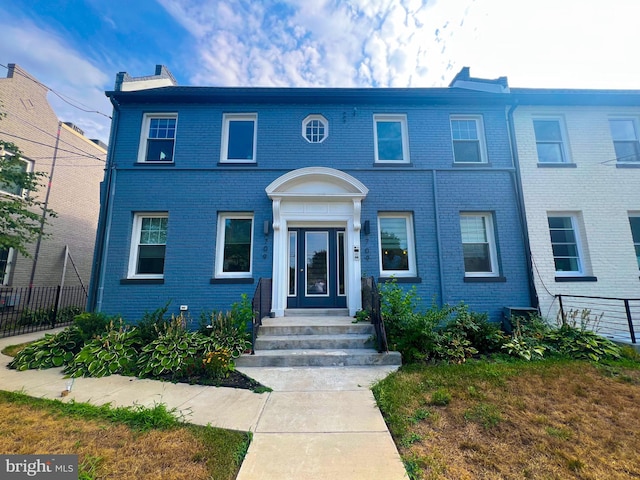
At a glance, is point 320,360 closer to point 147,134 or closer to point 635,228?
point 147,134

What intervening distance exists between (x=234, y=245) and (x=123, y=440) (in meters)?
4.58

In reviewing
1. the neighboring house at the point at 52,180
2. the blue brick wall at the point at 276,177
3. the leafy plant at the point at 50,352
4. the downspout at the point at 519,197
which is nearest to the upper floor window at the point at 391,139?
the blue brick wall at the point at 276,177

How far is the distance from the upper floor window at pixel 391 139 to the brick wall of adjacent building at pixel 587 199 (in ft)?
10.4

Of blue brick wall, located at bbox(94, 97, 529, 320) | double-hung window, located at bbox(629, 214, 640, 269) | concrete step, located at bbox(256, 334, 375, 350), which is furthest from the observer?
double-hung window, located at bbox(629, 214, 640, 269)

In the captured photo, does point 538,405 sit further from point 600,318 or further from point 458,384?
point 600,318

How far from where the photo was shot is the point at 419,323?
16.2 ft

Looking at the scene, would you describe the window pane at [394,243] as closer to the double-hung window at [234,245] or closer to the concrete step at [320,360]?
the concrete step at [320,360]

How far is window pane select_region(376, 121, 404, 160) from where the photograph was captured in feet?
24.0

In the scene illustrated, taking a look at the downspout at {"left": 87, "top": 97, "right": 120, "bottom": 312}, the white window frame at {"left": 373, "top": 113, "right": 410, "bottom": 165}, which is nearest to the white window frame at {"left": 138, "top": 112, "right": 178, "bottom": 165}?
the downspout at {"left": 87, "top": 97, "right": 120, "bottom": 312}

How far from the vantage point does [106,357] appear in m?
4.55

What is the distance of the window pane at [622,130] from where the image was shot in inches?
294

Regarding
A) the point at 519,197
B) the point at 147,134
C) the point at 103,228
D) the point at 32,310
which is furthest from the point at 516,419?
the point at 32,310

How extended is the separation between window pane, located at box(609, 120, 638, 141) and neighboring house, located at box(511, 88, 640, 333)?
0.03m

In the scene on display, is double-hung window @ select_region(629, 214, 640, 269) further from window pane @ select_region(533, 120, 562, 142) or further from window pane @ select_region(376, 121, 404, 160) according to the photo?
window pane @ select_region(376, 121, 404, 160)
